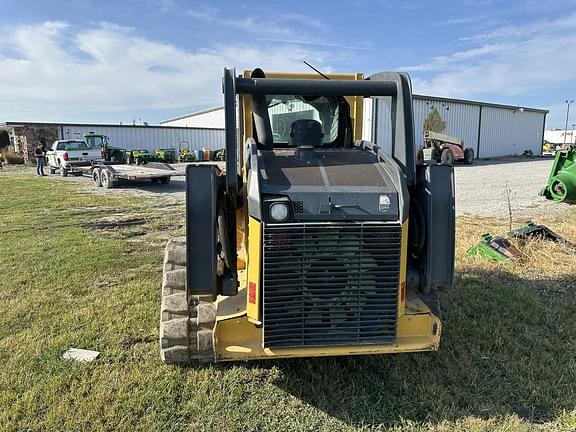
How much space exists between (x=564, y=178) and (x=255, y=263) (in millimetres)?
7924

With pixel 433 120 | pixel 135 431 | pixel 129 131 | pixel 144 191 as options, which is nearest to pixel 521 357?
pixel 135 431

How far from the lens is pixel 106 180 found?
16312mm

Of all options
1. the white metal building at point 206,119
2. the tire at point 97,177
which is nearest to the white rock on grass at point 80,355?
the tire at point 97,177

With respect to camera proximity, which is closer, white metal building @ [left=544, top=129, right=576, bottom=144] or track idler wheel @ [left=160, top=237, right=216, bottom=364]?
track idler wheel @ [left=160, top=237, right=216, bottom=364]

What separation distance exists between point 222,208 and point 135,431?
1.52 m

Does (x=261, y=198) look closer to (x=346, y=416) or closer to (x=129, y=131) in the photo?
(x=346, y=416)

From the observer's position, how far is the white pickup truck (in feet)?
69.2

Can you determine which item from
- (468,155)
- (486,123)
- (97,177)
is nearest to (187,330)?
(97,177)

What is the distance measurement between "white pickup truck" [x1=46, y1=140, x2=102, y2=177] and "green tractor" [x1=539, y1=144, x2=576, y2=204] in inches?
750

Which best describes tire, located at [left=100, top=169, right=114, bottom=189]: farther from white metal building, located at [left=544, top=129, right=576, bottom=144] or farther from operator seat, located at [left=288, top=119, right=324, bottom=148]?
white metal building, located at [left=544, top=129, right=576, bottom=144]

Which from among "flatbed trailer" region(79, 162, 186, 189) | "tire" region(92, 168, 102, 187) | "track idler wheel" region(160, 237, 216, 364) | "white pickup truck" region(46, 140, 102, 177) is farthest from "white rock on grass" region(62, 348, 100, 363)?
"white pickup truck" region(46, 140, 102, 177)

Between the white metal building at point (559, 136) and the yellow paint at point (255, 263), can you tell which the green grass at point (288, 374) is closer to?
the yellow paint at point (255, 263)

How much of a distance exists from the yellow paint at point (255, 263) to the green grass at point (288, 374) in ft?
2.33

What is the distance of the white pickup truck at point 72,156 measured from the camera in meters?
21.1
